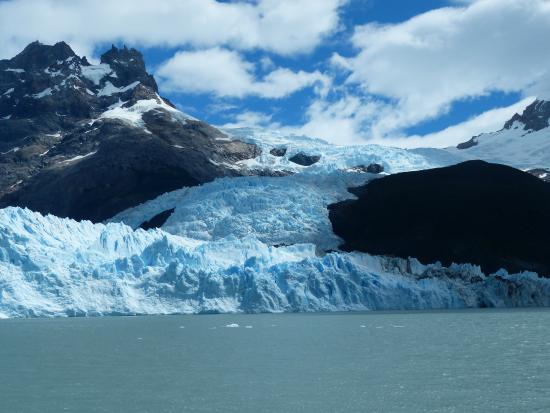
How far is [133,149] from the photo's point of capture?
5576 inches

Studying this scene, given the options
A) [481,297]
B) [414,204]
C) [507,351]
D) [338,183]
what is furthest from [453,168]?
[507,351]

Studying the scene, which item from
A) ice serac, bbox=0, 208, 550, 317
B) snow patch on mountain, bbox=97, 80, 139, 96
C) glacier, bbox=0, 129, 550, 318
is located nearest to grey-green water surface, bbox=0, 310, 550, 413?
ice serac, bbox=0, 208, 550, 317

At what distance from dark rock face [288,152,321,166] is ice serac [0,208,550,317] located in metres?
92.8

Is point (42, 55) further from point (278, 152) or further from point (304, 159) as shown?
point (304, 159)

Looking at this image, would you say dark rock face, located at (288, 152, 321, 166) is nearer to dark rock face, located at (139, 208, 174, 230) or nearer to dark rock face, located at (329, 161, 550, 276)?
dark rock face, located at (329, 161, 550, 276)

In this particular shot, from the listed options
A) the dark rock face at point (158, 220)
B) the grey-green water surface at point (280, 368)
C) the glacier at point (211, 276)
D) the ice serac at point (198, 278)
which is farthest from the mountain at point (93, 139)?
the grey-green water surface at point (280, 368)

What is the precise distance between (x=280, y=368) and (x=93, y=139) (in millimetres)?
133176

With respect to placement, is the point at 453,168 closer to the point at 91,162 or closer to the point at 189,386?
the point at 91,162

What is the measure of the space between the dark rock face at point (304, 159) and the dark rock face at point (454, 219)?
54134 mm

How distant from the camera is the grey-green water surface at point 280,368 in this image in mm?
20453

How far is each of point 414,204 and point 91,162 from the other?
66.4 m

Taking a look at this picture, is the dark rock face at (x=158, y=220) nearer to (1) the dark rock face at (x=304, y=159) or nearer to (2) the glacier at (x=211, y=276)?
(2) the glacier at (x=211, y=276)

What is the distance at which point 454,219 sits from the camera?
89.6m

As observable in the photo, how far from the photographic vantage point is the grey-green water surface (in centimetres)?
2045
